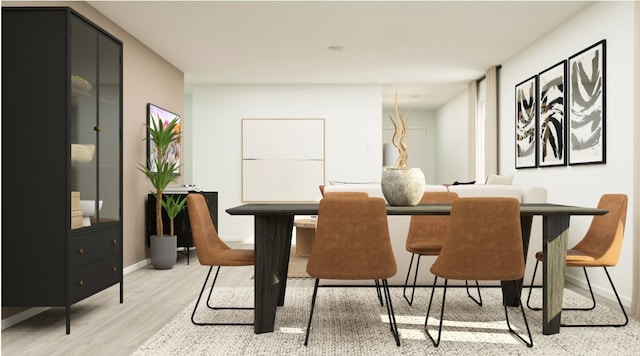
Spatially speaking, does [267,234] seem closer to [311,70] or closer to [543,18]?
[543,18]

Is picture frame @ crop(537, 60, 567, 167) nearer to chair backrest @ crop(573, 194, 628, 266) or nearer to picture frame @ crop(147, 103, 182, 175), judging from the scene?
chair backrest @ crop(573, 194, 628, 266)

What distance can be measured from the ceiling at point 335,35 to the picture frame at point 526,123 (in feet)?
1.70

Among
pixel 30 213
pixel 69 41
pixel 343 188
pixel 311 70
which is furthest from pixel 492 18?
pixel 30 213

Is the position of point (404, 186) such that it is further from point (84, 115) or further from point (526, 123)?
point (526, 123)

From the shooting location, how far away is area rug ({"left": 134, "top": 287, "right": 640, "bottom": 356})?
2.94 m

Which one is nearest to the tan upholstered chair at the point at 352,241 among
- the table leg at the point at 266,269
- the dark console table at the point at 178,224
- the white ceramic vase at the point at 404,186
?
the table leg at the point at 266,269

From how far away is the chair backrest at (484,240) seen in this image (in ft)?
9.77

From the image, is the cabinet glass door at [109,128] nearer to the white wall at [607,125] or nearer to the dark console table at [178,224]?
the dark console table at [178,224]

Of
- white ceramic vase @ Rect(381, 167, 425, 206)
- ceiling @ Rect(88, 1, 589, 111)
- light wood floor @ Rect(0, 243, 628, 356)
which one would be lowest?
light wood floor @ Rect(0, 243, 628, 356)

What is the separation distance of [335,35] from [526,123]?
259cm

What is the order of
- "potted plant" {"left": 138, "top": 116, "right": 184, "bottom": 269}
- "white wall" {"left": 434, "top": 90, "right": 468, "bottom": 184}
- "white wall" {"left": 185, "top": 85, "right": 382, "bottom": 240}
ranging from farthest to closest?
"white wall" {"left": 434, "top": 90, "right": 468, "bottom": 184}, "white wall" {"left": 185, "top": 85, "right": 382, "bottom": 240}, "potted plant" {"left": 138, "top": 116, "right": 184, "bottom": 269}

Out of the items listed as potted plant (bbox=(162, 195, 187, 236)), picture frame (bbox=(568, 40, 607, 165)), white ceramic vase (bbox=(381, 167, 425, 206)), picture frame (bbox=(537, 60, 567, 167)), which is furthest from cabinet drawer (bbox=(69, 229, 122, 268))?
picture frame (bbox=(537, 60, 567, 167))

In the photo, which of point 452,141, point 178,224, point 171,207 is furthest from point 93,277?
point 452,141

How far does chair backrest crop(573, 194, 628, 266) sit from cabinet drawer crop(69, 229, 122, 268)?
130 inches
